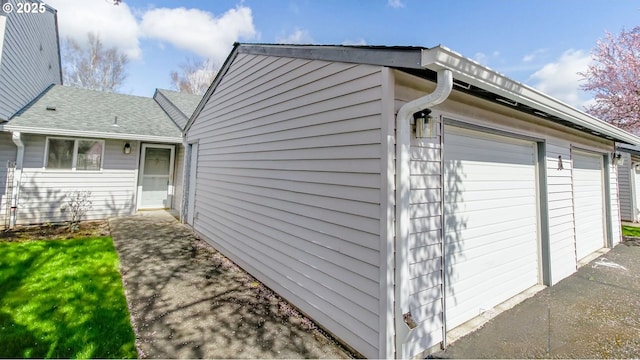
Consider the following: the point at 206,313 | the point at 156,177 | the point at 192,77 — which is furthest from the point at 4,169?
the point at 192,77

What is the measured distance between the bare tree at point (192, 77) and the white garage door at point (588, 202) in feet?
78.2

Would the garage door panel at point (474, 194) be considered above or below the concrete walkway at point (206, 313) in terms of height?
above

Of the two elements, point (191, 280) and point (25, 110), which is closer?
point (191, 280)

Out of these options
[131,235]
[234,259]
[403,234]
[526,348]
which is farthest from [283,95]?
[131,235]

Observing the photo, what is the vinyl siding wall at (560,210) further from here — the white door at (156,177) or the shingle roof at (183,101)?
the shingle roof at (183,101)

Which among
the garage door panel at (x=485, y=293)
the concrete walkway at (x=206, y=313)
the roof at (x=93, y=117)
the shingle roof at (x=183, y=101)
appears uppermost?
the shingle roof at (x=183, y=101)

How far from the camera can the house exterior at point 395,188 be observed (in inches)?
93.6

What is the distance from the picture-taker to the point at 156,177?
971cm

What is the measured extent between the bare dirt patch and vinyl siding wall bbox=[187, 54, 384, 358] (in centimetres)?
383

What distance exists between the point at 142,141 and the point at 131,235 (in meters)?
3.98

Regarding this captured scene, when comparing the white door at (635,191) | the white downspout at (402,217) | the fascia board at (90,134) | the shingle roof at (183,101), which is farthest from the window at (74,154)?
the white door at (635,191)

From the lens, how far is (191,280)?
414cm

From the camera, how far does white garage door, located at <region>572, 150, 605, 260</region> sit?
5.52m

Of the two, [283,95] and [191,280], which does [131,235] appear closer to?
[191,280]
